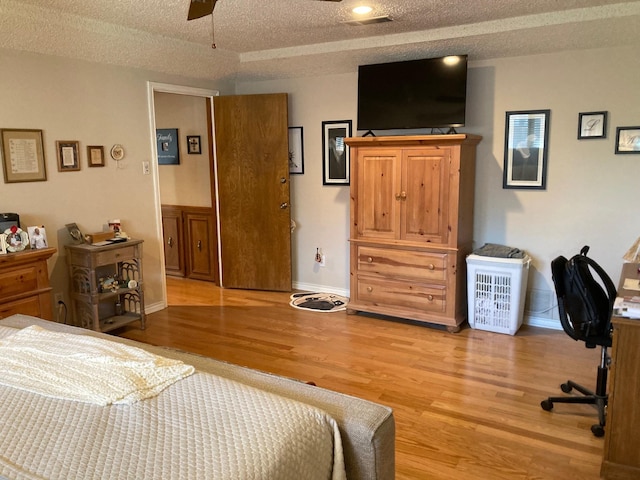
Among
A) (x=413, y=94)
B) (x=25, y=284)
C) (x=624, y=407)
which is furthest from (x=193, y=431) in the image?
(x=413, y=94)

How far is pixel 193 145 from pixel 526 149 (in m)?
3.62

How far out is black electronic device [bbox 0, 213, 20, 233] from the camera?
11.3 ft

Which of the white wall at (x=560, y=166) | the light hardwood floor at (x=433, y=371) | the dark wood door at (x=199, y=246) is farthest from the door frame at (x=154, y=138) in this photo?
the white wall at (x=560, y=166)

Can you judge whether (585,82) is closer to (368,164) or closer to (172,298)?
(368,164)

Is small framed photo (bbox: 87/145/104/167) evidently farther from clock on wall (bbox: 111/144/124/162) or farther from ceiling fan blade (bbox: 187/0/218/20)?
ceiling fan blade (bbox: 187/0/218/20)

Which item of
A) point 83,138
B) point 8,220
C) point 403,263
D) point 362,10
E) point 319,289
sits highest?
point 362,10

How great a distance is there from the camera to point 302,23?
375 cm

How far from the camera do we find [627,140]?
379 cm

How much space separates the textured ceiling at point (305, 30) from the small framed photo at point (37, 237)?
1.28 m

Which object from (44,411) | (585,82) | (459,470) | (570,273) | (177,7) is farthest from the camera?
(585,82)

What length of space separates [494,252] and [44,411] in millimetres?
3481

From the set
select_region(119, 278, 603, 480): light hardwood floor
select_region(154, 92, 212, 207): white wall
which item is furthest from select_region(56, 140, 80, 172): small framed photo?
select_region(154, 92, 212, 207): white wall

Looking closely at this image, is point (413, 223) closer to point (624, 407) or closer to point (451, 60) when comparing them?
point (451, 60)

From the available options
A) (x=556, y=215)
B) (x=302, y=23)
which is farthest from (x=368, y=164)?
(x=556, y=215)
